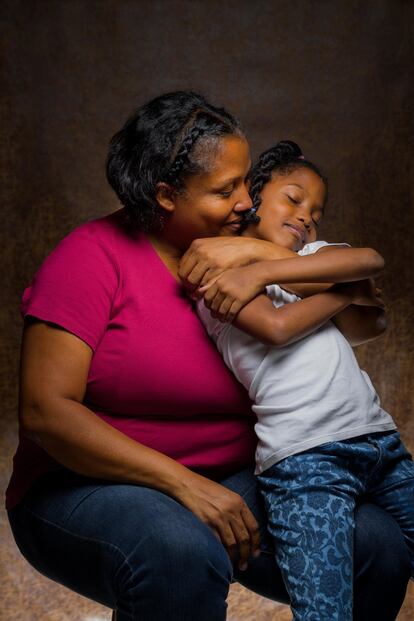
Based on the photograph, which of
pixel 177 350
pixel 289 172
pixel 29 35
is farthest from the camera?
pixel 29 35

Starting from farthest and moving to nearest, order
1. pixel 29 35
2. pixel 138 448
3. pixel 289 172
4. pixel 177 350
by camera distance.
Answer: pixel 29 35 < pixel 289 172 < pixel 177 350 < pixel 138 448

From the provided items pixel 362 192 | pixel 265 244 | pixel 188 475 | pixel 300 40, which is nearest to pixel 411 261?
pixel 362 192

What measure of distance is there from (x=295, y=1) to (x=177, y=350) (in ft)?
5.38

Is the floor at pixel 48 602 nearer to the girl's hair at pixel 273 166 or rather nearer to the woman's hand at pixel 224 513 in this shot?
the woman's hand at pixel 224 513

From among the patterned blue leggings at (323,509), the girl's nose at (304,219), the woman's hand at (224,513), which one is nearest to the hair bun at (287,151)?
the girl's nose at (304,219)

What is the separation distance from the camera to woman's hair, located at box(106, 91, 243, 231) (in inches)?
76.2

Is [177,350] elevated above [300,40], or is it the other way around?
[300,40]

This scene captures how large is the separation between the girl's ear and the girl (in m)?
0.22

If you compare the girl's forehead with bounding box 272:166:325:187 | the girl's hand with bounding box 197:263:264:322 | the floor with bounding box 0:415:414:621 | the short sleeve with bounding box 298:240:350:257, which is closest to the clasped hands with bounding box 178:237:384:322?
the girl's hand with bounding box 197:263:264:322

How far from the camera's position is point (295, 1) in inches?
121

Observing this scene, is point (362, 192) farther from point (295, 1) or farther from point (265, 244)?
point (265, 244)

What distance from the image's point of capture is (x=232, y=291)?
1.77 metres

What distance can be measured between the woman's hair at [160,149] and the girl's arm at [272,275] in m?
0.25

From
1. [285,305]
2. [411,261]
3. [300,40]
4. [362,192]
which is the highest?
[300,40]
